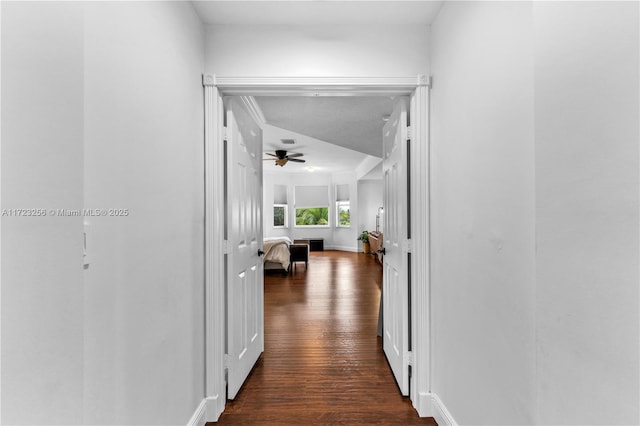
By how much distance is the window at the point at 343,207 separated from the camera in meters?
10.5

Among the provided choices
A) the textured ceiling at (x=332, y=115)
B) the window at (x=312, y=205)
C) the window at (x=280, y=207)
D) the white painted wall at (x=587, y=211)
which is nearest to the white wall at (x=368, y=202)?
the window at (x=312, y=205)

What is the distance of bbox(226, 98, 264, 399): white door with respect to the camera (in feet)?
6.79

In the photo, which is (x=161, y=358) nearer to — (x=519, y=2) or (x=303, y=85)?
(x=303, y=85)

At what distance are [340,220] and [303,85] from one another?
8871 mm

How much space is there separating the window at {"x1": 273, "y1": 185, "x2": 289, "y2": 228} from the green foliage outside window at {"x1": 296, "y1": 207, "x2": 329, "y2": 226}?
412mm

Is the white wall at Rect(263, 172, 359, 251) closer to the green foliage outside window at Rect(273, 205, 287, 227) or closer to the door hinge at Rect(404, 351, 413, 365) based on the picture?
the green foliage outside window at Rect(273, 205, 287, 227)

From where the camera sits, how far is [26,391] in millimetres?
741

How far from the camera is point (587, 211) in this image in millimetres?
834

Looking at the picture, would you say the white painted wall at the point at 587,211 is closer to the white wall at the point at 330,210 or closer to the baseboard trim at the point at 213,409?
the baseboard trim at the point at 213,409

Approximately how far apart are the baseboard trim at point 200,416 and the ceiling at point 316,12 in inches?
91.8

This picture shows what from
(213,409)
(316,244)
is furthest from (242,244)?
(316,244)

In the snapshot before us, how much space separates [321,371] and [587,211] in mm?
2228

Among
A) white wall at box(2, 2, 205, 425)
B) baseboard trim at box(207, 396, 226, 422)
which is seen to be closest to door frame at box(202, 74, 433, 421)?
baseboard trim at box(207, 396, 226, 422)

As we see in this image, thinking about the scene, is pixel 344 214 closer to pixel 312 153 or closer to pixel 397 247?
pixel 312 153
